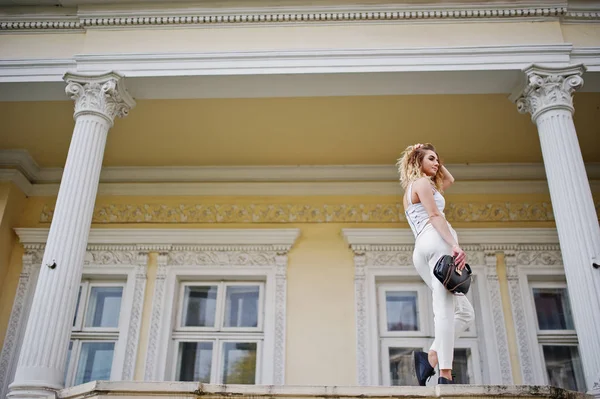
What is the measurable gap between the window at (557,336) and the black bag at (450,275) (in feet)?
12.9

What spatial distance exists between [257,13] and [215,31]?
0.45 m

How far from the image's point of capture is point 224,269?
7387 millimetres

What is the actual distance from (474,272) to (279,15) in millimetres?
3663

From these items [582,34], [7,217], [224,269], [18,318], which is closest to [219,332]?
[224,269]

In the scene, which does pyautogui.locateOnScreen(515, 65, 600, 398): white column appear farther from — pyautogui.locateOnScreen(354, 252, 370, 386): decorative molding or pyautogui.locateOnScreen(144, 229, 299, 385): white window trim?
pyautogui.locateOnScreen(144, 229, 299, 385): white window trim

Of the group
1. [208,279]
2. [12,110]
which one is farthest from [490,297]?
[12,110]

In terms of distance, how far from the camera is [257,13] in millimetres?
6133

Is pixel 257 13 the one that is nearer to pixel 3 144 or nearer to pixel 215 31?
pixel 215 31

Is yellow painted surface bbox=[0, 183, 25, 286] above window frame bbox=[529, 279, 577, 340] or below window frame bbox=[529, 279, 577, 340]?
above

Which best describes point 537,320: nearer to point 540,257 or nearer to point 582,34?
point 540,257

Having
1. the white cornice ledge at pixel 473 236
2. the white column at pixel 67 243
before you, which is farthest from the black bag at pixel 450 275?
the white cornice ledge at pixel 473 236

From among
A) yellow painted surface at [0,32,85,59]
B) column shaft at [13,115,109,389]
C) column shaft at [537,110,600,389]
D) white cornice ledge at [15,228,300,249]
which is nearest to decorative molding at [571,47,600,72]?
column shaft at [537,110,600,389]

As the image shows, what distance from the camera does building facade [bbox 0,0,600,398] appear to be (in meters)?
5.76

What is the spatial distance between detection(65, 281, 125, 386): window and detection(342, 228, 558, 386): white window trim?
2.86m
